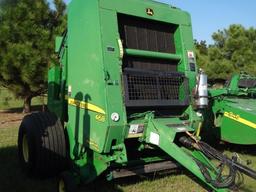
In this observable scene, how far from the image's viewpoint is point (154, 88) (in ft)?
17.8

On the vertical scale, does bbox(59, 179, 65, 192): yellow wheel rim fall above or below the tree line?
below

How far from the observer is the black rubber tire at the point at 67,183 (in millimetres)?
5094

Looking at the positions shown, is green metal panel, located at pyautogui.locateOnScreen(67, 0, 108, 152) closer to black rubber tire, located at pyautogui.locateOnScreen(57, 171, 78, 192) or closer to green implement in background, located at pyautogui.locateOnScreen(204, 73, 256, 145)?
black rubber tire, located at pyautogui.locateOnScreen(57, 171, 78, 192)

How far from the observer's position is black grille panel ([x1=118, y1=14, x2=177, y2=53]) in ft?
18.1

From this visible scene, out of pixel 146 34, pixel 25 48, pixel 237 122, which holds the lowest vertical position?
pixel 237 122

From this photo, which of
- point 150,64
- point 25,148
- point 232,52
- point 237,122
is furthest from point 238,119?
point 232,52

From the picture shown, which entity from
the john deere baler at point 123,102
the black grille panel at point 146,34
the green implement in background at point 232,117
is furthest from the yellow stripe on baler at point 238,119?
the black grille panel at point 146,34

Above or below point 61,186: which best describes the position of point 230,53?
above

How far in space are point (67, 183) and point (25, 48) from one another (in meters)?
8.88

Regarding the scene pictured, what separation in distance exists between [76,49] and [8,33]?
8729 millimetres

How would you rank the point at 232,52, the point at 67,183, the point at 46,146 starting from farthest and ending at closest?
the point at 232,52
the point at 46,146
the point at 67,183

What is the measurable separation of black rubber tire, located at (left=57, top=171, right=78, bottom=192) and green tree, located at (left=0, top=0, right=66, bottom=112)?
8059mm

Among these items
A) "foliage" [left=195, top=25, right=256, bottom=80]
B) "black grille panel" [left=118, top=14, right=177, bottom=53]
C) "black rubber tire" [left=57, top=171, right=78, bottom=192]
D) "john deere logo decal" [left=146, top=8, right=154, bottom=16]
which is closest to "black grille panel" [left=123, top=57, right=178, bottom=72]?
"black grille panel" [left=118, top=14, right=177, bottom=53]

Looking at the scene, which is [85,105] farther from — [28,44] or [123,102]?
[28,44]
